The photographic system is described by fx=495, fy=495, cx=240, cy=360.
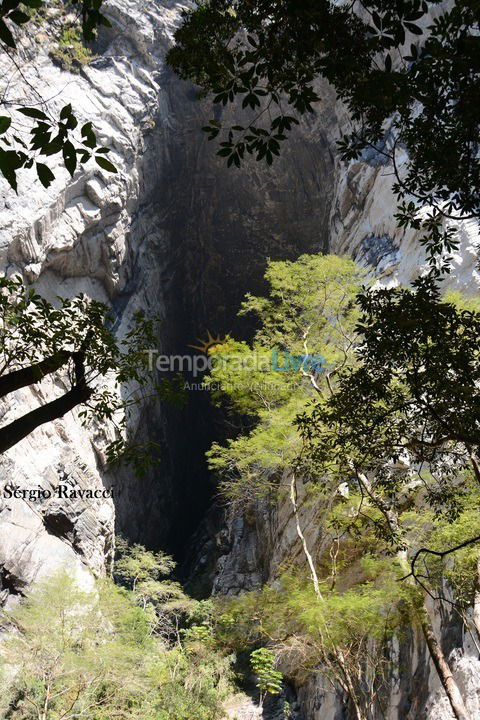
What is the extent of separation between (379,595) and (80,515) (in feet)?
32.6

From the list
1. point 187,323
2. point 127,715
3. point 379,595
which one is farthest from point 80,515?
point 187,323

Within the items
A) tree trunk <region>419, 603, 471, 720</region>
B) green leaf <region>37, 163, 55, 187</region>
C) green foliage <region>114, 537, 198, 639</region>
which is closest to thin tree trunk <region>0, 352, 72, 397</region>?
green leaf <region>37, 163, 55, 187</region>

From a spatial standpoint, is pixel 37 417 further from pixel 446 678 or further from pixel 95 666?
pixel 95 666

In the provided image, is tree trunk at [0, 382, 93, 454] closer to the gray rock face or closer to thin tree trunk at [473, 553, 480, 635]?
thin tree trunk at [473, 553, 480, 635]

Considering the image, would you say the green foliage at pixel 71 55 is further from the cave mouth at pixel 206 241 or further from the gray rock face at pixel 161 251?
the cave mouth at pixel 206 241

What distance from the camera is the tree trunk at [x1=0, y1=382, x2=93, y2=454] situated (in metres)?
2.44

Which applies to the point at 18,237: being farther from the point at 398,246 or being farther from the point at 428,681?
the point at 428,681

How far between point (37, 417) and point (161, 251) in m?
19.2

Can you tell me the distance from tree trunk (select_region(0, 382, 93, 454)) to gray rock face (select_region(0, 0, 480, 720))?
15.2 ft

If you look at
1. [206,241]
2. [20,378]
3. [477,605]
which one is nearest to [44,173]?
[20,378]

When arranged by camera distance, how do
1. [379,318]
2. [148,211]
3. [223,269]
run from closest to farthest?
[379,318] < [148,211] < [223,269]

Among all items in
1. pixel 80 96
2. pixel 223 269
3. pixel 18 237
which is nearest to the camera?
pixel 18 237

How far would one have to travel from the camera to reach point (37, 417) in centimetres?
260

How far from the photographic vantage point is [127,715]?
803 centimetres
